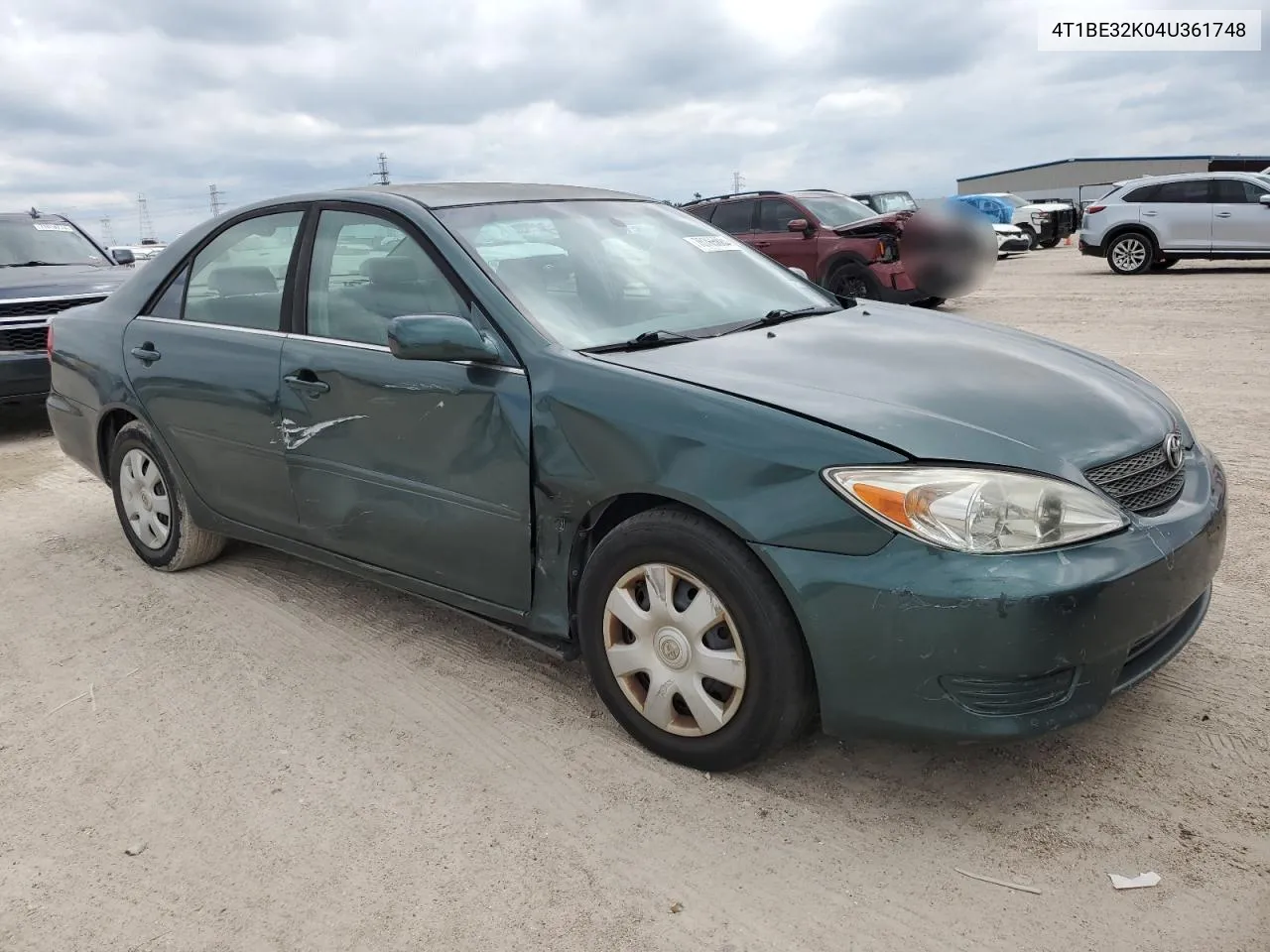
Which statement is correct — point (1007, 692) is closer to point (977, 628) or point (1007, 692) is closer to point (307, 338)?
point (977, 628)

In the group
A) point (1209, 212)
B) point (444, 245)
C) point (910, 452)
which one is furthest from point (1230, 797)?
point (1209, 212)

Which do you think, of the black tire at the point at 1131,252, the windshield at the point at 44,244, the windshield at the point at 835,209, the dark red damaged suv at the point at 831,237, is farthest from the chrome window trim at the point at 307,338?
the black tire at the point at 1131,252

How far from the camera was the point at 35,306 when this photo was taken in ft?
26.0

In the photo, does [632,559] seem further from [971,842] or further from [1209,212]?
[1209,212]

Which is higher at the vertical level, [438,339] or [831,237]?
[831,237]

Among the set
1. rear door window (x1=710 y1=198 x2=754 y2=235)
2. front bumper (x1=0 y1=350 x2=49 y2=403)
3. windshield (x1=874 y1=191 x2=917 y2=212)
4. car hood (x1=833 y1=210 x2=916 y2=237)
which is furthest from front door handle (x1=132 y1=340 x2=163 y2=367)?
windshield (x1=874 y1=191 x2=917 y2=212)

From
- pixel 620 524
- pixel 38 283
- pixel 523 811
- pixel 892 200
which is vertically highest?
pixel 892 200

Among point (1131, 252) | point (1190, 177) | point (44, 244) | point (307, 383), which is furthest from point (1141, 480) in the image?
point (1131, 252)

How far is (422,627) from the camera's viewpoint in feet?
12.9

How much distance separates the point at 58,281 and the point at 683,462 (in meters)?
7.46

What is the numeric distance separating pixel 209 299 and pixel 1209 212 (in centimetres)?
1638

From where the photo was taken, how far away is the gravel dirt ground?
7.68 feet

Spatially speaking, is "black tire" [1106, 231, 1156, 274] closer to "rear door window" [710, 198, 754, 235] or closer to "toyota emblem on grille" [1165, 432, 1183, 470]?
"rear door window" [710, 198, 754, 235]

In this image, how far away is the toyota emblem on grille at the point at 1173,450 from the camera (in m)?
2.88
